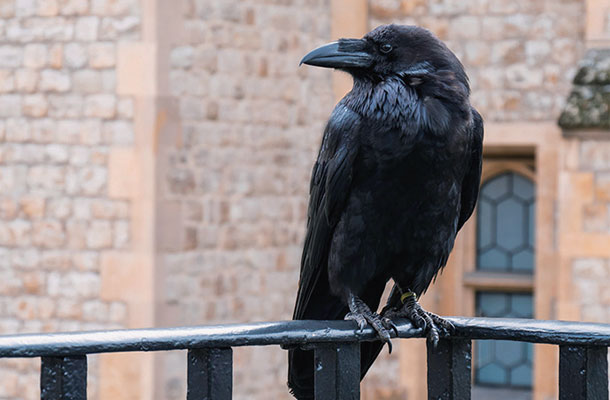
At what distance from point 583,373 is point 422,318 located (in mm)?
530

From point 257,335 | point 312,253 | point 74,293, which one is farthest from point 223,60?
point 257,335

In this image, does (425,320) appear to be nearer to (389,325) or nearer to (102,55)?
(389,325)

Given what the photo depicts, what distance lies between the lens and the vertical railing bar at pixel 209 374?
1.53 metres

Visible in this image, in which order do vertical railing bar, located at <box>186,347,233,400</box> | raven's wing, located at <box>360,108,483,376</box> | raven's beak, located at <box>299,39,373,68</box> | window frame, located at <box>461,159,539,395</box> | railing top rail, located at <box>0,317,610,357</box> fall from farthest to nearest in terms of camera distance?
window frame, located at <box>461,159,539,395</box> < raven's wing, located at <box>360,108,483,376</box> < raven's beak, located at <box>299,39,373,68</box> < vertical railing bar, located at <box>186,347,233,400</box> < railing top rail, located at <box>0,317,610,357</box>

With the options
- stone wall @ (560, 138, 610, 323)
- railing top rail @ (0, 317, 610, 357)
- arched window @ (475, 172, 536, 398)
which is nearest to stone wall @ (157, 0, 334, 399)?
arched window @ (475, 172, 536, 398)

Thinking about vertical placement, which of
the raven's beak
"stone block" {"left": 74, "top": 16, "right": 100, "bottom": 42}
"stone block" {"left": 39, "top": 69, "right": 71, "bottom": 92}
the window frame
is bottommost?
the window frame

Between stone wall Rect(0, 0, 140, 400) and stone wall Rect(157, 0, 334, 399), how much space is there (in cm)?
34

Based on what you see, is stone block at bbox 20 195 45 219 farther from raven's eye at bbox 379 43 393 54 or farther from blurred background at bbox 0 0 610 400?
raven's eye at bbox 379 43 393 54

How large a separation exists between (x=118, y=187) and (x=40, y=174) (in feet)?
1.66

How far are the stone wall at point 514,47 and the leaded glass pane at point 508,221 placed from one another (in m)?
0.64

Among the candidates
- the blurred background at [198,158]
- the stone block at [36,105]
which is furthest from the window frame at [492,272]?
the stone block at [36,105]

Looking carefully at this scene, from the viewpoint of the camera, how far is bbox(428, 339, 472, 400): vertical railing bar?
1736 mm

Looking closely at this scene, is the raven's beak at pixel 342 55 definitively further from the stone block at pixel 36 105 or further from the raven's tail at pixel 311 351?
the stone block at pixel 36 105

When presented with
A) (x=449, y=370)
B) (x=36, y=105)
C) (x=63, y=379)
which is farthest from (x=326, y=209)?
(x=36, y=105)
